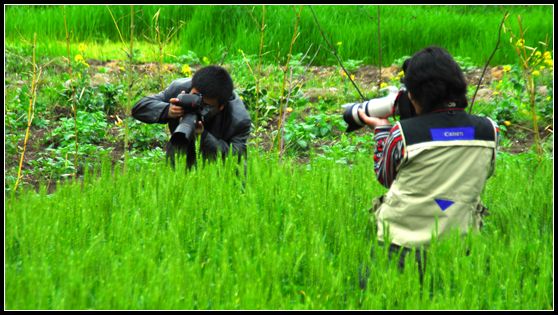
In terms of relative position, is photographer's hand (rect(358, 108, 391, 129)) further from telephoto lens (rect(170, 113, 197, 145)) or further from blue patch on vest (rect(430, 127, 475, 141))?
telephoto lens (rect(170, 113, 197, 145))

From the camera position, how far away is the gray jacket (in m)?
5.22

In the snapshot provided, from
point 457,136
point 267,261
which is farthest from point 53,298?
point 457,136

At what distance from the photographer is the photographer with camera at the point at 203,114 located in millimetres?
5016

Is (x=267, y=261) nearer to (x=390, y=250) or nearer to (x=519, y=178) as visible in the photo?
(x=390, y=250)

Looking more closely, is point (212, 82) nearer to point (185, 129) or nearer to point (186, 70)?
point (185, 129)

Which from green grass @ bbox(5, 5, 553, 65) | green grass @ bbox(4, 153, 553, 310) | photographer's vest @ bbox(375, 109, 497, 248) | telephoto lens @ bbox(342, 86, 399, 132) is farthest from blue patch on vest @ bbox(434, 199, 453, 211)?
green grass @ bbox(5, 5, 553, 65)

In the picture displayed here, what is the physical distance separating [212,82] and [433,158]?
1.74 metres

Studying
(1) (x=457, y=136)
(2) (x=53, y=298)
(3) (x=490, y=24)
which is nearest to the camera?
(2) (x=53, y=298)

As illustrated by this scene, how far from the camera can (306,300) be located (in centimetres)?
345

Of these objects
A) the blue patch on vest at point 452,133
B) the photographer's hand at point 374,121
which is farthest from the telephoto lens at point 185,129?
the blue patch on vest at point 452,133

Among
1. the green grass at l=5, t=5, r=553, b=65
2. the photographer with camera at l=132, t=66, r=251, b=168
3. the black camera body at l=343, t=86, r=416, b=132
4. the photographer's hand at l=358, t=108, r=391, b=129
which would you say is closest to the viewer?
the black camera body at l=343, t=86, r=416, b=132

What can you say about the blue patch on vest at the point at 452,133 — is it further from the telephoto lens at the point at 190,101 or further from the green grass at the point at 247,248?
the telephoto lens at the point at 190,101

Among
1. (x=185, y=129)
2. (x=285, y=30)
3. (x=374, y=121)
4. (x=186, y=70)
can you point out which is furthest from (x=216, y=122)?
(x=285, y=30)

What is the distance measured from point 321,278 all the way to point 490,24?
6.82 m
